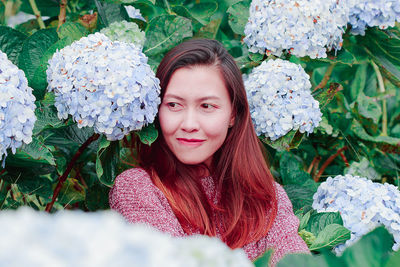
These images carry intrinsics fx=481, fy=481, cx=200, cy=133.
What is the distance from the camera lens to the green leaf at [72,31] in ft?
4.39

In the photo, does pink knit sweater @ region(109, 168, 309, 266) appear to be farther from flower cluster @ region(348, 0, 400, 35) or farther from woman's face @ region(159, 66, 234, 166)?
flower cluster @ region(348, 0, 400, 35)

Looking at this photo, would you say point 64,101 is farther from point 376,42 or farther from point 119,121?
point 376,42

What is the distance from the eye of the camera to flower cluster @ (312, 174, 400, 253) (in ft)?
4.29

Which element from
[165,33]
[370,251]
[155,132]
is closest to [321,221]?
[155,132]

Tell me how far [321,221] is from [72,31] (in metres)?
0.88

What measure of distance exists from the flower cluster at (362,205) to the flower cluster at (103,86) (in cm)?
62

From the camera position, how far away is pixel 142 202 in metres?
1.27

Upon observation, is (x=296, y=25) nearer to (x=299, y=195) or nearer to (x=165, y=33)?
(x=165, y=33)

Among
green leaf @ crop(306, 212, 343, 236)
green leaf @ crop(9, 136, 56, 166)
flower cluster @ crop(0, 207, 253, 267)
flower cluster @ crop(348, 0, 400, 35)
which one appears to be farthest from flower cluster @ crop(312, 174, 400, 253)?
flower cluster @ crop(0, 207, 253, 267)

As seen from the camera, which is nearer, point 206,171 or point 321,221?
point 321,221

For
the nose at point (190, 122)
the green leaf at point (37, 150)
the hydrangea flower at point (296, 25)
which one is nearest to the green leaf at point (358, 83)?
the hydrangea flower at point (296, 25)

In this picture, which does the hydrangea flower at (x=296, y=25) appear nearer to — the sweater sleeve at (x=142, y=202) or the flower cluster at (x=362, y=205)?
the flower cluster at (x=362, y=205)

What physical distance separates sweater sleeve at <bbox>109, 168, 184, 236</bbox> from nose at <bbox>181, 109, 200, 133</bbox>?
0.19 m

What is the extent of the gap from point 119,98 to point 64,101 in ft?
0.47
